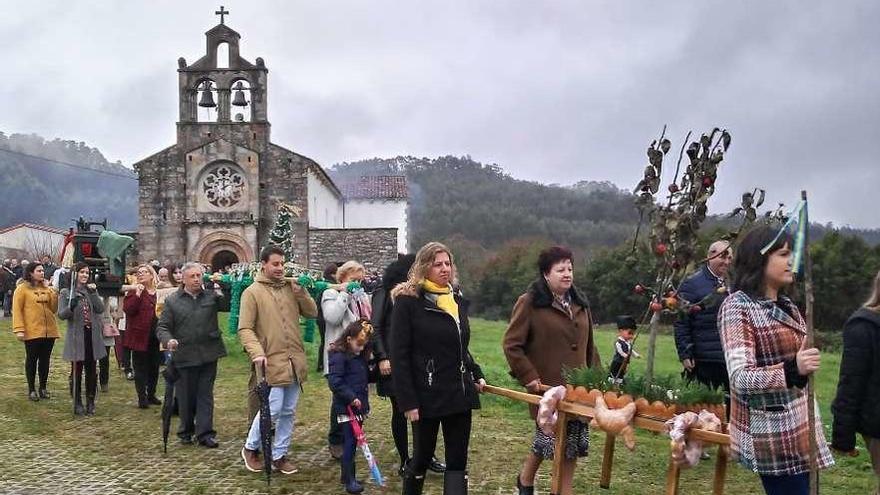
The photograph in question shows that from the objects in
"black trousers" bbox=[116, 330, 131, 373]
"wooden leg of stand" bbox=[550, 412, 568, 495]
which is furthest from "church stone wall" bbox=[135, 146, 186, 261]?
"wooden leg of stand" bbox=[550, 412, 568, 495]

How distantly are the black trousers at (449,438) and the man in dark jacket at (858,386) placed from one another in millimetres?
2023

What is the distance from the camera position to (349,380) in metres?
6.39

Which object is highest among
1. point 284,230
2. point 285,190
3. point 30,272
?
point 285,190

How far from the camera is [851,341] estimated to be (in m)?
4.20

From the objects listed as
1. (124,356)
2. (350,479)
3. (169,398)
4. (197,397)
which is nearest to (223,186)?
(124,356)

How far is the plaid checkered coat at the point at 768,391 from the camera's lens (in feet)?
11.2

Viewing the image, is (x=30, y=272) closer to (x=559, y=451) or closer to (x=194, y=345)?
(x=194, y=345)

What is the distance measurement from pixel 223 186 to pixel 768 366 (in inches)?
1229

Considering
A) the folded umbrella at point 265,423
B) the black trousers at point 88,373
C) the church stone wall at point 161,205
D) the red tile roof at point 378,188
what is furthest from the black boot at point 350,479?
the red tile roof at point 378,188

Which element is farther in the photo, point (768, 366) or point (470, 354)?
point (470, 354)

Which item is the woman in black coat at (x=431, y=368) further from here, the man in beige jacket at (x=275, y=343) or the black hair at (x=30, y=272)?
the black hair at (x=30, y=272)

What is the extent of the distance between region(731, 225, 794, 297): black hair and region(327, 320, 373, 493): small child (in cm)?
346

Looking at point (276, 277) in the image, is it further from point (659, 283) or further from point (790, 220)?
point (790, 220)

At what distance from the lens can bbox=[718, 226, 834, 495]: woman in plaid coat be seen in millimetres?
3387
